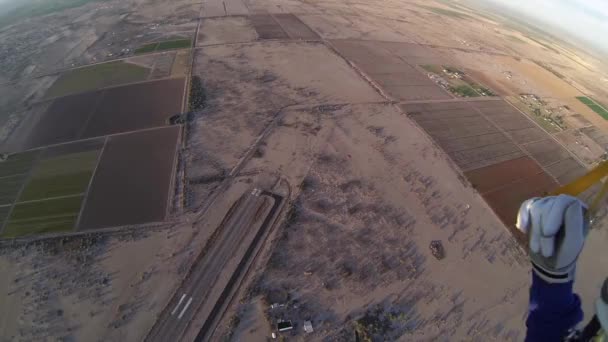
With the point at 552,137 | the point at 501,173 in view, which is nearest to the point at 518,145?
the point at 552,137

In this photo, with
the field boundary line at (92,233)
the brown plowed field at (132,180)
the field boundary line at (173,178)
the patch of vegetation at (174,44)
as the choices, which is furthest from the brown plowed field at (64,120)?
the patch of vegetation at (174,44)

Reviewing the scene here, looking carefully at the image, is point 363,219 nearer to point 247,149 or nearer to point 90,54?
point 247,149

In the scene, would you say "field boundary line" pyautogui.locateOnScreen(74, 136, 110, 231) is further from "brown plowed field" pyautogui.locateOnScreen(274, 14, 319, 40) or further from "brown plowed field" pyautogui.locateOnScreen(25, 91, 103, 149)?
"brown plowed field" pyautogui.locateOnScreen(274, 14, 319, 40)

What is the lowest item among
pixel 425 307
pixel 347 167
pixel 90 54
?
pixel 425 307

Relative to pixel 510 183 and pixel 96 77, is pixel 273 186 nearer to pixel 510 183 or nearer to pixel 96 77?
pixel 510 183

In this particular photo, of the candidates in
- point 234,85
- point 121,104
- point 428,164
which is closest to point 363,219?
point 428,164

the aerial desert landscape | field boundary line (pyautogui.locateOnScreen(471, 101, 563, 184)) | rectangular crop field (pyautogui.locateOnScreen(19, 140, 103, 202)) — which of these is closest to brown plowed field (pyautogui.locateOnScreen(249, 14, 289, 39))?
the aerial desert landscape
